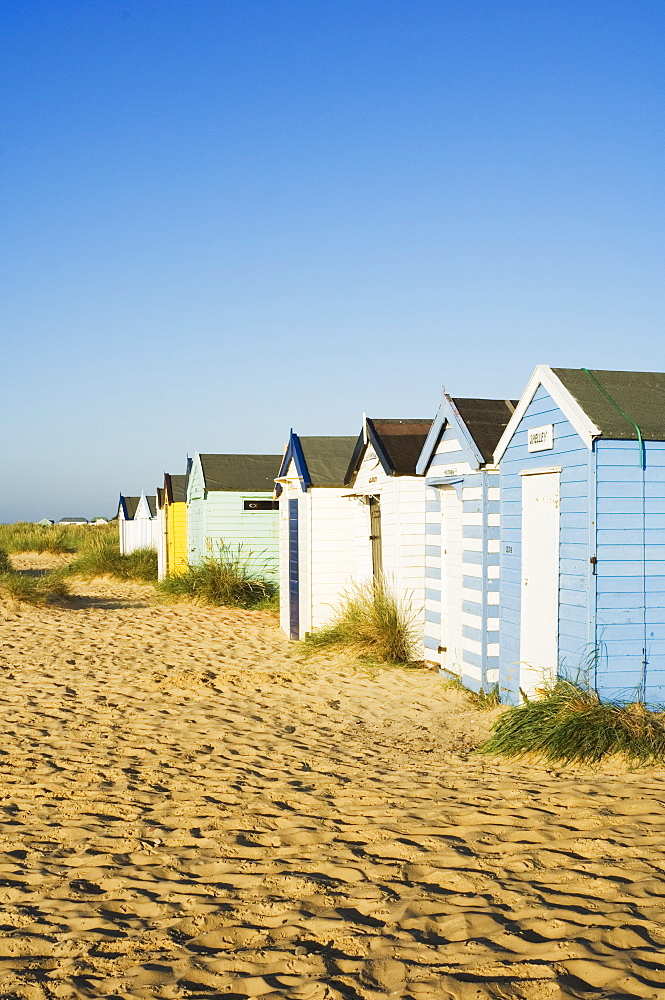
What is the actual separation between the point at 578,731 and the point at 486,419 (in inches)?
173

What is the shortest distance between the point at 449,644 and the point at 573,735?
159 inches

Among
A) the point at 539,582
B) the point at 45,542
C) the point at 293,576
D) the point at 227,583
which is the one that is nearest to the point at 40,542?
the point at 45,542

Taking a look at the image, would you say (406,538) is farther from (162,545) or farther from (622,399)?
(162,545)

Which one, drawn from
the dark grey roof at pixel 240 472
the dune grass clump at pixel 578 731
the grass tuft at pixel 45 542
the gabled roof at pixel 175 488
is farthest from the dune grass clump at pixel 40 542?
the dune grass clump at pixel 578 731

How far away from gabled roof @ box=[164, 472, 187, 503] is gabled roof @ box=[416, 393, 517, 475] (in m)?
15.3

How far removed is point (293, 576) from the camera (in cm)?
1553

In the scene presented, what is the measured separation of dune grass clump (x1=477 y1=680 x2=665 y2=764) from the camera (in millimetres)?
6727

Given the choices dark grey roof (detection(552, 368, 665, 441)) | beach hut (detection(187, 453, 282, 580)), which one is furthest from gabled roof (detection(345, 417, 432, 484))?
beach hut (detection(187, 453, 282, 580))

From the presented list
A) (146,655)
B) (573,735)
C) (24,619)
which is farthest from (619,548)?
(24,619)

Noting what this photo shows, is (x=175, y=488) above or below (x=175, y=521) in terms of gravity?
above

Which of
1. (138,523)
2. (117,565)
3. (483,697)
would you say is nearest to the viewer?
(483,697)

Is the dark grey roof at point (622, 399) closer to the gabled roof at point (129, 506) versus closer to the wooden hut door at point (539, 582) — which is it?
the wooden hut door at point (539, 582)

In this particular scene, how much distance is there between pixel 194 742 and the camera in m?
8.14

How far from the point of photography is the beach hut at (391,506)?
11969mm
